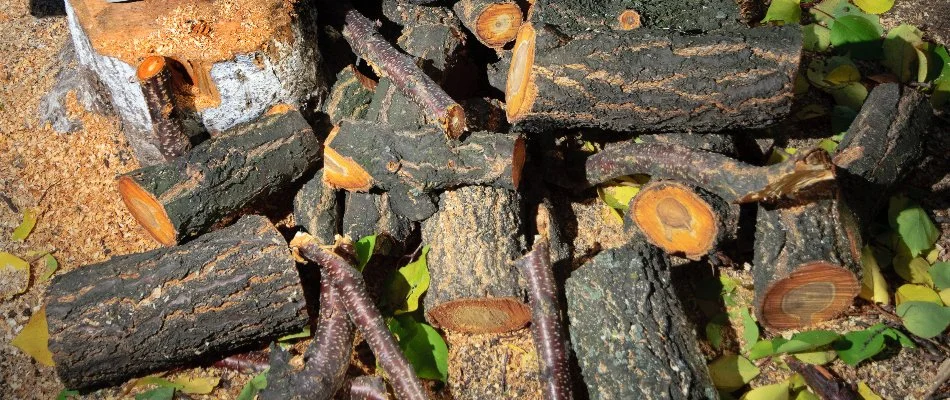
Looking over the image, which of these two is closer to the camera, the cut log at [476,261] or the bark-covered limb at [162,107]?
the cut log at [476,261]

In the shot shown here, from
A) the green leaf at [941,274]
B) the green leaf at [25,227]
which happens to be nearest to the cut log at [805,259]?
the green leaf at [941,274]

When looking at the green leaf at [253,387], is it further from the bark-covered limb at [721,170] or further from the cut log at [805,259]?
the cut log at [805,259]

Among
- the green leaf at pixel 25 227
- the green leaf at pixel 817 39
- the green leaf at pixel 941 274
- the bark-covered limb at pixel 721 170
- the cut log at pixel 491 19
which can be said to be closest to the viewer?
the bark-covered limb at pixel 721 170

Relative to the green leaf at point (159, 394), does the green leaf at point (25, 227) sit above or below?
above

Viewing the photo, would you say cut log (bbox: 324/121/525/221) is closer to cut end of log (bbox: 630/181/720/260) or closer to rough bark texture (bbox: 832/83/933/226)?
cut end of log (bbox: 630/181/720/260)

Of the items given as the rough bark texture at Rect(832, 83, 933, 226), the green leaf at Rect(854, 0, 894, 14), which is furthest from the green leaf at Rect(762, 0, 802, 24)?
the rough bark texture at Rect(832, 83, 933, 226)

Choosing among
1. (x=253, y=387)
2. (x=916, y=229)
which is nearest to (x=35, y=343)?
(x=253, y=387)
